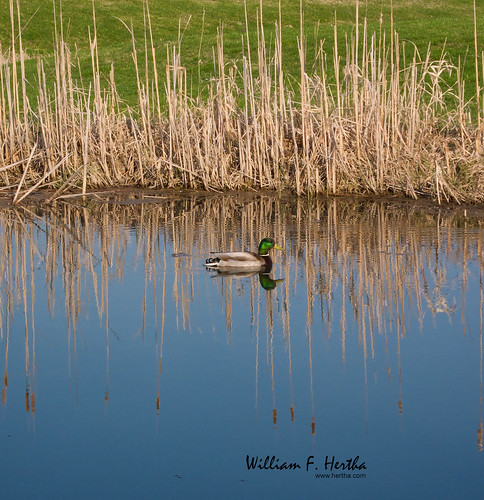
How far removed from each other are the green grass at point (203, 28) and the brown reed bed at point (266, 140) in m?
5.51

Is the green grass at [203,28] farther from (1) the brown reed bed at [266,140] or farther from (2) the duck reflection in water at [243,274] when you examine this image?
(2) the duck reflection in water at [243,274]

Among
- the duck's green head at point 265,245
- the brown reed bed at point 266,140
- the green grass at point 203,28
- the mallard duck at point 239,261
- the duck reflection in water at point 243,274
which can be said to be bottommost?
the duck reflection in water at point 243,274

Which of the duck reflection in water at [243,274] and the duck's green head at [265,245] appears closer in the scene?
the duck reflection in water at [243,274]

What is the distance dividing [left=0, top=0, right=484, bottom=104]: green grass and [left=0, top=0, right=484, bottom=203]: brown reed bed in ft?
18.1

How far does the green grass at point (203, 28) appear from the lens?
890 inches

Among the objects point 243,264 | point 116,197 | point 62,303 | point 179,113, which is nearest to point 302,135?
point 179,113

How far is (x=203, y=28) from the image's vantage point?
20.3 metres

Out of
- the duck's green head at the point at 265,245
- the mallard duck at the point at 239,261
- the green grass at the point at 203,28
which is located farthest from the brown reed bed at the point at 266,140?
the green grass at the point at 203,28

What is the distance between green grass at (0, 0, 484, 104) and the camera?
22.6 m

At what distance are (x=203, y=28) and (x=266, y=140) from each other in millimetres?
9667

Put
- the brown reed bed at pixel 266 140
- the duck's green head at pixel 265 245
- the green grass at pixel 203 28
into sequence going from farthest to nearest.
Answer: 1. the green grass at pixel 203 28
2. the brown reed bed at pixel 266 140
3. the duck's green head at pixel 265 245

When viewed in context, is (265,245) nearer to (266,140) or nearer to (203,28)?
(266,140)

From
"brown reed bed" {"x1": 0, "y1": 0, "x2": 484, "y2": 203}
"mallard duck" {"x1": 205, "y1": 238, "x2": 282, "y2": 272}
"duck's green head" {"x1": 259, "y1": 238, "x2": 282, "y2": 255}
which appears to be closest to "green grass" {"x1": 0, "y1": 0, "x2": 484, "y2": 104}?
"brown reed bed" {"x1": 0, "y1": 0, "x2": 484, "y2": 203}

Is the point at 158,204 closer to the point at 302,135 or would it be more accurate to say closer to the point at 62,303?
the point at 302,135
